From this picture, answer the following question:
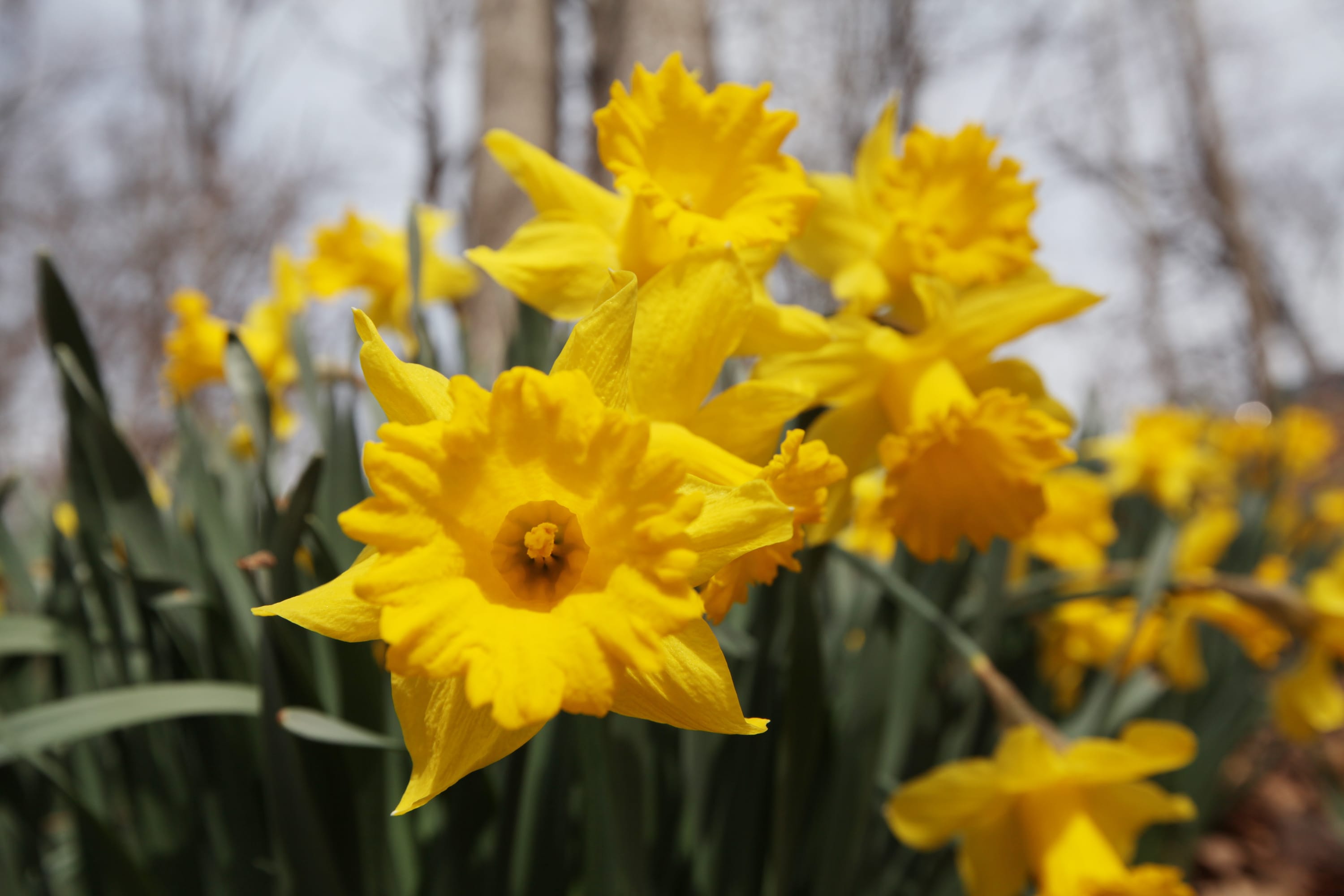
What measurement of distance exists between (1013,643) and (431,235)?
153 centimetres

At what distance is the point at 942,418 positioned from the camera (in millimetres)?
765

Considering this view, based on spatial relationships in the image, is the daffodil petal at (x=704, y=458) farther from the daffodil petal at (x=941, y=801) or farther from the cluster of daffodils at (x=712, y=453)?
the daffodil petal at (x=941, y=801)

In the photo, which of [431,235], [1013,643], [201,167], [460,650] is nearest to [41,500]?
[431,235]

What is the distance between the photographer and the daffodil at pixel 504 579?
1.42 feet

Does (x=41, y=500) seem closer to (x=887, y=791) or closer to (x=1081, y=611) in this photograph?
(x=887, y=791)

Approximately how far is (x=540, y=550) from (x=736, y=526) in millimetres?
153

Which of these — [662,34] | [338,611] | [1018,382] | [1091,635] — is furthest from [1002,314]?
[662,34]

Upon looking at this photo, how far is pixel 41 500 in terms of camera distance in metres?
1.56

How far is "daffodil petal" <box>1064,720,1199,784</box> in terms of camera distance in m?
0.96

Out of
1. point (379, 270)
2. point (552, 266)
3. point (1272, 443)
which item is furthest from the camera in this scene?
point (1272, 443)

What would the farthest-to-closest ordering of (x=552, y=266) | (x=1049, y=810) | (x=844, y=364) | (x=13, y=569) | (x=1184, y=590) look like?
(x=1184, y=590) < (x=13, y=569) < (x=1049, y=810) < (x=844, y=364) < (x=552, y=266)

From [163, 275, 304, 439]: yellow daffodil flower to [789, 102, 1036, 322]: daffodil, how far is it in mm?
1050

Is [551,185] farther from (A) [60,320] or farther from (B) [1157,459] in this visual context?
(B) [1157,459]

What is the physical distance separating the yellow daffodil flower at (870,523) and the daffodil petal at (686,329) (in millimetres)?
252
